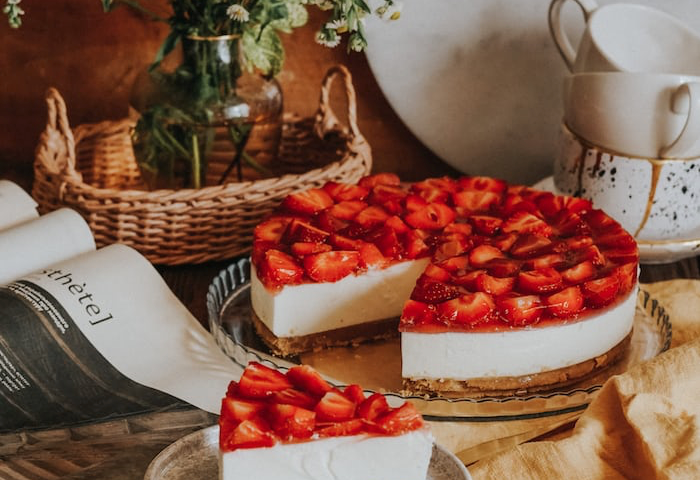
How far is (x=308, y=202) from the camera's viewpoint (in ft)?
4.84

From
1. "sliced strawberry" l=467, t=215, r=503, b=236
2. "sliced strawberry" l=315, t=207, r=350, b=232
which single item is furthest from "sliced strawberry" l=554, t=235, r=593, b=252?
"sliced strawberry" l=315, t=207, r=350, b=232

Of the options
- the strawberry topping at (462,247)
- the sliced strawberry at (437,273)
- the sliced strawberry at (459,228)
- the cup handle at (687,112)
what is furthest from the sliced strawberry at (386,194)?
the cup handle at (687,112)

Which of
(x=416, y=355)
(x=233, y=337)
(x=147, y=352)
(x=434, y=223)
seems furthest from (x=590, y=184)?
(x=147, y=352)

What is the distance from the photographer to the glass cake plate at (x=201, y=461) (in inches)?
37.7

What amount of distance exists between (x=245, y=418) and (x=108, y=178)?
106 centimetres

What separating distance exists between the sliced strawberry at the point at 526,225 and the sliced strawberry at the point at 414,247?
13 cm

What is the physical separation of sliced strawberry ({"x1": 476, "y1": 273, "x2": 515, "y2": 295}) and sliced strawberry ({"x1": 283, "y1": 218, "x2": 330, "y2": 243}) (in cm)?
26

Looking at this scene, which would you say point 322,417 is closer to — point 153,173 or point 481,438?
point 481,438

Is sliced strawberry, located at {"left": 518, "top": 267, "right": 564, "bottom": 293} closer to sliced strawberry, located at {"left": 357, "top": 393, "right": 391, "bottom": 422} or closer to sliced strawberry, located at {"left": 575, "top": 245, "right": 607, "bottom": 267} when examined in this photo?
sliced strawberry, located at {"left": 575, "top": 245, "right": 607, "bottom": 267}

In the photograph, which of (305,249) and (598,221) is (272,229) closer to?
(305,249)

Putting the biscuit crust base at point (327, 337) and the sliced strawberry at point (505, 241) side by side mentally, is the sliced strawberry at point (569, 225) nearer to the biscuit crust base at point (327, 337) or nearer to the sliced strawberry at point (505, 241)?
the sliced strawberry at point (505, 241)

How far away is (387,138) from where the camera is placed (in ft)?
6.78

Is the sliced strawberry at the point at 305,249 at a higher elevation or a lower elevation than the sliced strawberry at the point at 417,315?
higher

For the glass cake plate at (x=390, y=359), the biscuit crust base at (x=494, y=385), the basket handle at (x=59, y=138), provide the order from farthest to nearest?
1. the basket handle at (x=59, y=138)
2. the biscuit crust base at (x=494, y=385)
3. the glass cake plate at (x=390, y=359)
